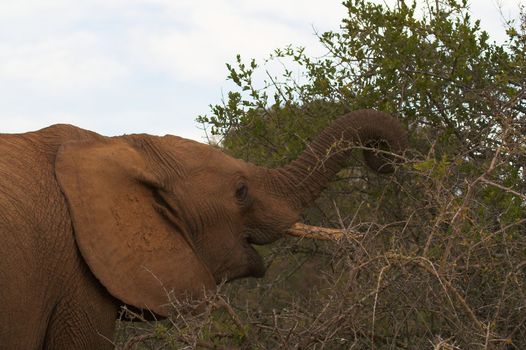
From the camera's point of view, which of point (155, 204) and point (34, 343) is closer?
point (34, 343)

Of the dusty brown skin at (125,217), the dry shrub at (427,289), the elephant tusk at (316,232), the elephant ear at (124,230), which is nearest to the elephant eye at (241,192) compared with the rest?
the dusty brown skin at (125,217)

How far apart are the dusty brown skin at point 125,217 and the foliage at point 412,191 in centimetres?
28

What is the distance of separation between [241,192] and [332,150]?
561 millimetres

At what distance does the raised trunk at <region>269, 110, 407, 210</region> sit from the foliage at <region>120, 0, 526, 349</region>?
5.9 inches

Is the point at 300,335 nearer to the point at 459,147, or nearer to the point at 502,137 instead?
the point at 502,137

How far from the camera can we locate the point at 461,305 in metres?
4.98

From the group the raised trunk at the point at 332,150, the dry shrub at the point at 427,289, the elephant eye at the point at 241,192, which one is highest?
the raised trunk at the point at 332,150

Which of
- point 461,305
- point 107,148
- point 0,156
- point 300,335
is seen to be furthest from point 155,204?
point 461,305

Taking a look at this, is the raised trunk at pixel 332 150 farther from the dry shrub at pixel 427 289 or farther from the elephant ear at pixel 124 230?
the elephant ear at pixel 124 230

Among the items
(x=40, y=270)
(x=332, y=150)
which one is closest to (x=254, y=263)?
(x=332, y=150)

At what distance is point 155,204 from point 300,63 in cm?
195

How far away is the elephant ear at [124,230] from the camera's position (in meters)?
5.54

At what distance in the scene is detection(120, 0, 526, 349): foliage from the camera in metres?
5.04

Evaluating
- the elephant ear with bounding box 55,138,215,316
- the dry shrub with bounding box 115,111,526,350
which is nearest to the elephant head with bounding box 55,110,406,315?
the elephant ear with bounding box 55,138,215,316
